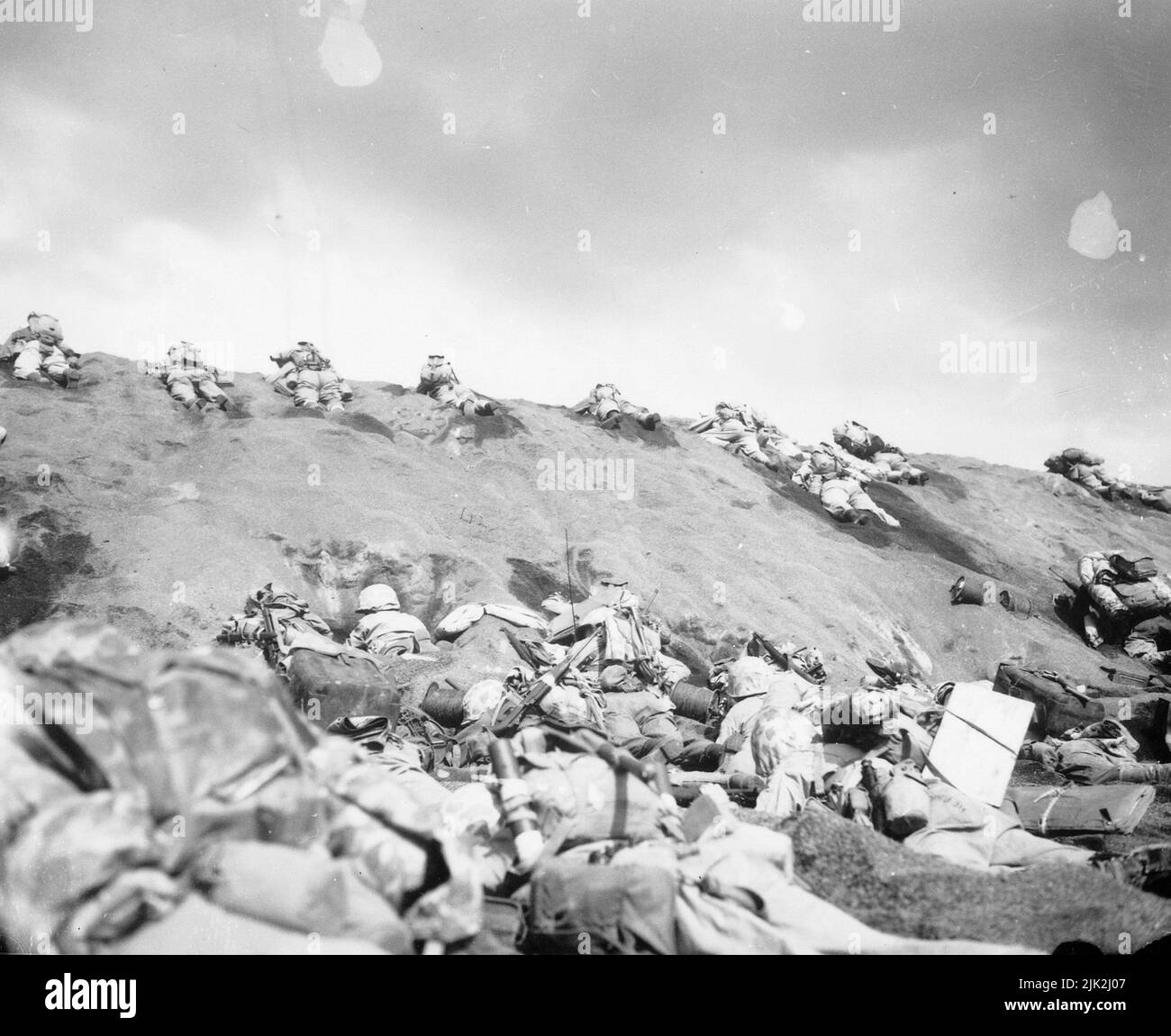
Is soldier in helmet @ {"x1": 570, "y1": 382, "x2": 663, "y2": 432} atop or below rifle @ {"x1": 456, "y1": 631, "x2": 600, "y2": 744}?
atop

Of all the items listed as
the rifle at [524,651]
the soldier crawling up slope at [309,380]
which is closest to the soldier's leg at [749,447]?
the soldier crawling up slope at [309,380]

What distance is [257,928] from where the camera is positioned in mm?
2258

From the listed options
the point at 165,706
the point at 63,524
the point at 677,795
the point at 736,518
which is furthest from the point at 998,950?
the point at 736,518

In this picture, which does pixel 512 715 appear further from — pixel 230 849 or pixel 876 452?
pixel 876 452

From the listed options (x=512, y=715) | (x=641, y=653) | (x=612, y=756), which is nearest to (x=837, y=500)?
(x=641, y=653)

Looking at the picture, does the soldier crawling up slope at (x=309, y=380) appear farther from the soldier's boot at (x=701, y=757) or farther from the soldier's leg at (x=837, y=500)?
the soldier's boot at (x=701, y=757)

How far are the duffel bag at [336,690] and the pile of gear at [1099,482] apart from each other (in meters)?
17.2

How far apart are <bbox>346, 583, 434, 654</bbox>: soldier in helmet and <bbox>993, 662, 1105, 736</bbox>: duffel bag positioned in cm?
547

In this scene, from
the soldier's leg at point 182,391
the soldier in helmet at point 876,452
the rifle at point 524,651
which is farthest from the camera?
the soldier in helmet at point 876,452

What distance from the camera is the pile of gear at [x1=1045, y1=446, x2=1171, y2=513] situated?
1728 cm

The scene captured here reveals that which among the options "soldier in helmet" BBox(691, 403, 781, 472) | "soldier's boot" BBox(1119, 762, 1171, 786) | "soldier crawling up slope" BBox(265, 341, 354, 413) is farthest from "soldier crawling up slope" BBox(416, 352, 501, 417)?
"soldier's boot" BBox(1119, 762, 1171, 786)

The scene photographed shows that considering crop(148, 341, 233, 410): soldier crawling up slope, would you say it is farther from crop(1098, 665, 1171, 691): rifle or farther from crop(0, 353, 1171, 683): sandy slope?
crop(1098, 665, 1171, 691): rifle

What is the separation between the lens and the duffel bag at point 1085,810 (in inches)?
174

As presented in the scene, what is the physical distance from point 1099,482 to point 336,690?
17.9 metres
